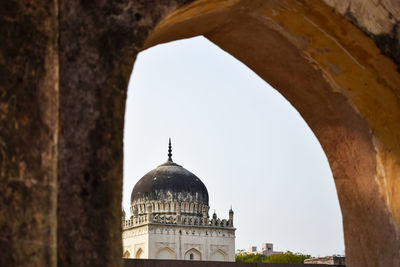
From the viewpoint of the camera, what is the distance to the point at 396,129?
3.36 m

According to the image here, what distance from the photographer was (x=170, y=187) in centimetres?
3391

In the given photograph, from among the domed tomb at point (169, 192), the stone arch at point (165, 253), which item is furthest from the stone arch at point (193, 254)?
the domed tomb at point (169, 192)

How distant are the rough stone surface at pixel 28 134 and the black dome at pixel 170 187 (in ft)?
104

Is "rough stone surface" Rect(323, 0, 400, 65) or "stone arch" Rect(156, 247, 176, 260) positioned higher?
"stone arch" Rect(156, 247, 176, 260)

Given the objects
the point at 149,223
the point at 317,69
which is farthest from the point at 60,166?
the point at 149,223

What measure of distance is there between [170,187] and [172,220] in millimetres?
1774

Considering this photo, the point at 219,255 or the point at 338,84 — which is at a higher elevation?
the point at 219,255

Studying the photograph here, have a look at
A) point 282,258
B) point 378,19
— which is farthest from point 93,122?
point 282,258

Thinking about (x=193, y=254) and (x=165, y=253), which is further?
(x=193, y=254)

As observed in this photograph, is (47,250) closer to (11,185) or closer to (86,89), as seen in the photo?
(11,185)

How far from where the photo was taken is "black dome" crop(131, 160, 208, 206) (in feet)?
111

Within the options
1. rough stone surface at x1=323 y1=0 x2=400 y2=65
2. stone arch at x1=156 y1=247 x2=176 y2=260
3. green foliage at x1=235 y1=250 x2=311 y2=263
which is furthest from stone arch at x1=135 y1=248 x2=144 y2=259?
rough stone surface at x1=323 y1=0 x2=400 y2=65

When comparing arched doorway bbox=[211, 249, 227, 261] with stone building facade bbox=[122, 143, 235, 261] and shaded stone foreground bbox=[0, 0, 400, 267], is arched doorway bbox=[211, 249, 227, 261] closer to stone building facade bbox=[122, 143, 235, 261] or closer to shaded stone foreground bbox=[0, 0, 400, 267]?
stone building facade bbox=[122, 143, 235, 261]

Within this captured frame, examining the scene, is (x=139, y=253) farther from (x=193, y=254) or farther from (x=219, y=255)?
(x=219, y=255)
